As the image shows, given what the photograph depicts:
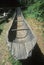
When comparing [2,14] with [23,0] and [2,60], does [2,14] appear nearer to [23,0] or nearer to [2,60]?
[23,0]

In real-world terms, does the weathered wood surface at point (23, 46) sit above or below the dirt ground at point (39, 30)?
above

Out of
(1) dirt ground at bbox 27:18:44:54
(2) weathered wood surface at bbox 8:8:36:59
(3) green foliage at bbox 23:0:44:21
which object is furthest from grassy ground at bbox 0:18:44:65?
(2) weathered wood surface at bbox 8:8:36:59

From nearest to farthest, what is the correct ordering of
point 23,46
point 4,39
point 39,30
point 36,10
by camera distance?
1. point 23,46
2. point 4,39
3. point 39,30
4. point 36,10

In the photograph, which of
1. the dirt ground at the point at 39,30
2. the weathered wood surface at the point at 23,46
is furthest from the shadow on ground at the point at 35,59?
the weathered wood surface at the point at 23,46

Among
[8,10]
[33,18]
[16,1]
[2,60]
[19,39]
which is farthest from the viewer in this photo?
[16,1]

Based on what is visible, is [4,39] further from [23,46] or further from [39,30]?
[23,46]

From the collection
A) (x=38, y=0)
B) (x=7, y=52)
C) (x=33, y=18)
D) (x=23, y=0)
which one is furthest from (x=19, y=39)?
(x=23, y=0)

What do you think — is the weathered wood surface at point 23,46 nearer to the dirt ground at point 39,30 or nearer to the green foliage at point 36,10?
the dirt ground at point 39,30

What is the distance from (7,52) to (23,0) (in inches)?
213

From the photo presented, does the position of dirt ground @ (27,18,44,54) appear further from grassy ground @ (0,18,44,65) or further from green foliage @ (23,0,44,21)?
green foliage @ (23,0,44,21)

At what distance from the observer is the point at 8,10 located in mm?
15320

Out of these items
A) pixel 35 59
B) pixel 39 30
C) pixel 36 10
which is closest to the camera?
pixel 35 59

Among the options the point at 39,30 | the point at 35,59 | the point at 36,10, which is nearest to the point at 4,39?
the point at 39,30

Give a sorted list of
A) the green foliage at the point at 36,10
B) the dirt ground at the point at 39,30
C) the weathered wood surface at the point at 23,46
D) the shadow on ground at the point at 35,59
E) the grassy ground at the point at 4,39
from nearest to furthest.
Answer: the weathered wood surface at the point at 23,46
the shadow on ground at the point at 35,59
the grassy ground at the point at 4,39
the dirt ground at the point at 39,30
the green foliage at the point at 36,10
